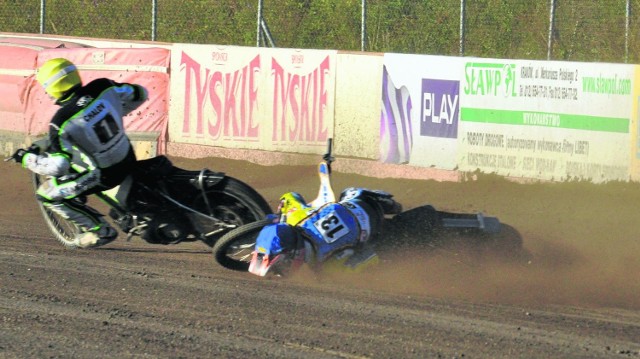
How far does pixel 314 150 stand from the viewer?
14.8 metres

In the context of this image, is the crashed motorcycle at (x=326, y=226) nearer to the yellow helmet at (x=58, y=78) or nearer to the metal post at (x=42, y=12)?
the yellow helmet at (x=58, y=78)

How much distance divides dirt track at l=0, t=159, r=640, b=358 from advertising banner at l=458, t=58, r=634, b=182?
1.30 meters

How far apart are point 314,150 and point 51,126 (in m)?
6.99

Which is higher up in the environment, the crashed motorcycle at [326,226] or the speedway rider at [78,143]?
the speedway rider at [78,143]

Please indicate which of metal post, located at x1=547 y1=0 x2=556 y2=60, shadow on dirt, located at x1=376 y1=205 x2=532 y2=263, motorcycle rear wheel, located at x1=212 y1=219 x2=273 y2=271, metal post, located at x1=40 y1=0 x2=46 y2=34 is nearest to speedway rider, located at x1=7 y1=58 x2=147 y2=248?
motorcycle rear wheel, located at x1=212 y1=219 x2=273 y2=271

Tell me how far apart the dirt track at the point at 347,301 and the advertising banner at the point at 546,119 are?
1296mm

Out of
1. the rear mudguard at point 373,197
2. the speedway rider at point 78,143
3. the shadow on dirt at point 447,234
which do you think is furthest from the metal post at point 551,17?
the speedway rider at point 78,143

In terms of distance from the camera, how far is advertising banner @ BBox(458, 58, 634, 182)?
1212 centimetres

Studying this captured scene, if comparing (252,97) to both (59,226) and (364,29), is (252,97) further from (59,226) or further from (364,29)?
(59,226)

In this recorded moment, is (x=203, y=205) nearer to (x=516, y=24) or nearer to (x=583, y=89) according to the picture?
(x=583, y=89)

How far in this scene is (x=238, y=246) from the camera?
26.1ft

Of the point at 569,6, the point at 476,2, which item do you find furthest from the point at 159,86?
the point at 569,6

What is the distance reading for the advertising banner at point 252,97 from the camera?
1481 centimetres

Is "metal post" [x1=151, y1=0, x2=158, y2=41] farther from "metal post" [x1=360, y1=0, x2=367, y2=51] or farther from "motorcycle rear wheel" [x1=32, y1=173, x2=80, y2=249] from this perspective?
"motorcycle rear wheel" [x1=32, y1=173, x2=80, y2=249]
